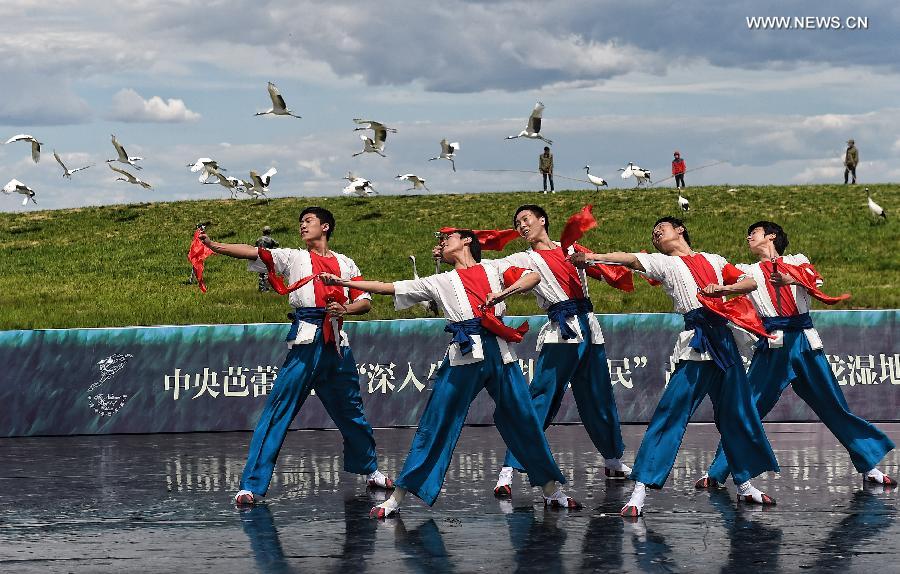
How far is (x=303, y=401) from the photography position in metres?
10.5

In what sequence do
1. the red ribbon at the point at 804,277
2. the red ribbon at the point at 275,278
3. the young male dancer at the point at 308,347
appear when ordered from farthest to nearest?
the red ribbon at the point at 804,277 → the red ribbon at the point at 275,278 → the young male dancer at the point at 308,347

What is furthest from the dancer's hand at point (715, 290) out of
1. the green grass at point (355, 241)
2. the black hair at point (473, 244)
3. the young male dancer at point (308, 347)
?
the green grass at point (355, 241)

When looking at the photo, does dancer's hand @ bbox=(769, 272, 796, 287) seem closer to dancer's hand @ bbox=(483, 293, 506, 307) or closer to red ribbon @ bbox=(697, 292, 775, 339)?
red ribbon @ bbox=(697, 292, 775, 339)

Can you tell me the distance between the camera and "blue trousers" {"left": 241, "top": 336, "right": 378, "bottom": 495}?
1022 cm

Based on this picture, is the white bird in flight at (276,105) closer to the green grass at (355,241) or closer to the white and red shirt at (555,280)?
the green grass at (355,241)

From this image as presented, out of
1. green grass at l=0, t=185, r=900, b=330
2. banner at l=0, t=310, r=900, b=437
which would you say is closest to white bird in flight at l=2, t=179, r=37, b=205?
green grass at l=0, t=185, r=900, b=330

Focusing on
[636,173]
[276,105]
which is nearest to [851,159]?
[636,173]

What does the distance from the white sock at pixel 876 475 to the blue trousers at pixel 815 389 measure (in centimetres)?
4

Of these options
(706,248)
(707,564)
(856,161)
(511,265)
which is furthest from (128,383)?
(856,161)

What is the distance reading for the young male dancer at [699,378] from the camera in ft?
31.7

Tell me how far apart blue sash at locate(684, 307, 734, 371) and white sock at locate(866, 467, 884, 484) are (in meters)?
1.98

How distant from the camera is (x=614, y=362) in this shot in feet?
52.8

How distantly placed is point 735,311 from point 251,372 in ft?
24.2

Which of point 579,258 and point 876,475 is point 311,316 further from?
point 876,475
